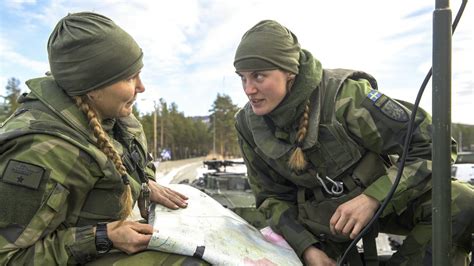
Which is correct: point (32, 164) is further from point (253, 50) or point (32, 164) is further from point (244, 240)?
point (253, 50)

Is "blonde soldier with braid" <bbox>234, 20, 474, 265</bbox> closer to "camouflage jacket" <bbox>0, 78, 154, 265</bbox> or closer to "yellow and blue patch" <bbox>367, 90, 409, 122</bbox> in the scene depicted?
"yellow and blue patch" <bbox>367, 90, 409, 122</bbox>

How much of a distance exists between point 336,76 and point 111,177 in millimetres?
1476

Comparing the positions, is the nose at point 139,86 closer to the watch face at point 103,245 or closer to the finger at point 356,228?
the watch face at point 103,245

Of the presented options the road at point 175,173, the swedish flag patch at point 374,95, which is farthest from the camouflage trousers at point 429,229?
the road at point 175,173

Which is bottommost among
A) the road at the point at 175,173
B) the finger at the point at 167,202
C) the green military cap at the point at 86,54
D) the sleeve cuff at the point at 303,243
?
the road at the point at 175,173

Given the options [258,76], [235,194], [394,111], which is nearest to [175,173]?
[235,194]

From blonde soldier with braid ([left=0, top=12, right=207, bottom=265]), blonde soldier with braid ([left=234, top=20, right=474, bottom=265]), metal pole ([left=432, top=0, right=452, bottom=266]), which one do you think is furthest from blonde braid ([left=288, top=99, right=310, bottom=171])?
metal pole ([left=432, top=0, right=452, bottom=266])

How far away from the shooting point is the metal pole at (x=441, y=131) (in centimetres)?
138

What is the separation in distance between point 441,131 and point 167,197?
1726 millimetres

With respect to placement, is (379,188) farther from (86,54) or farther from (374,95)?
(86,54)

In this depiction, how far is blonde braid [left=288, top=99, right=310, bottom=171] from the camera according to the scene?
108 inches

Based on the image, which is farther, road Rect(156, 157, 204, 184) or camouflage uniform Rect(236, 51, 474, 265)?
road Rect(156, 157, 204, 184)

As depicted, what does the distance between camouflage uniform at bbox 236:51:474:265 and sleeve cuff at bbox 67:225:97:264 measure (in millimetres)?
1183

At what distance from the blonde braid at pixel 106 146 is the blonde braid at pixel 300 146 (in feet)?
3.18
